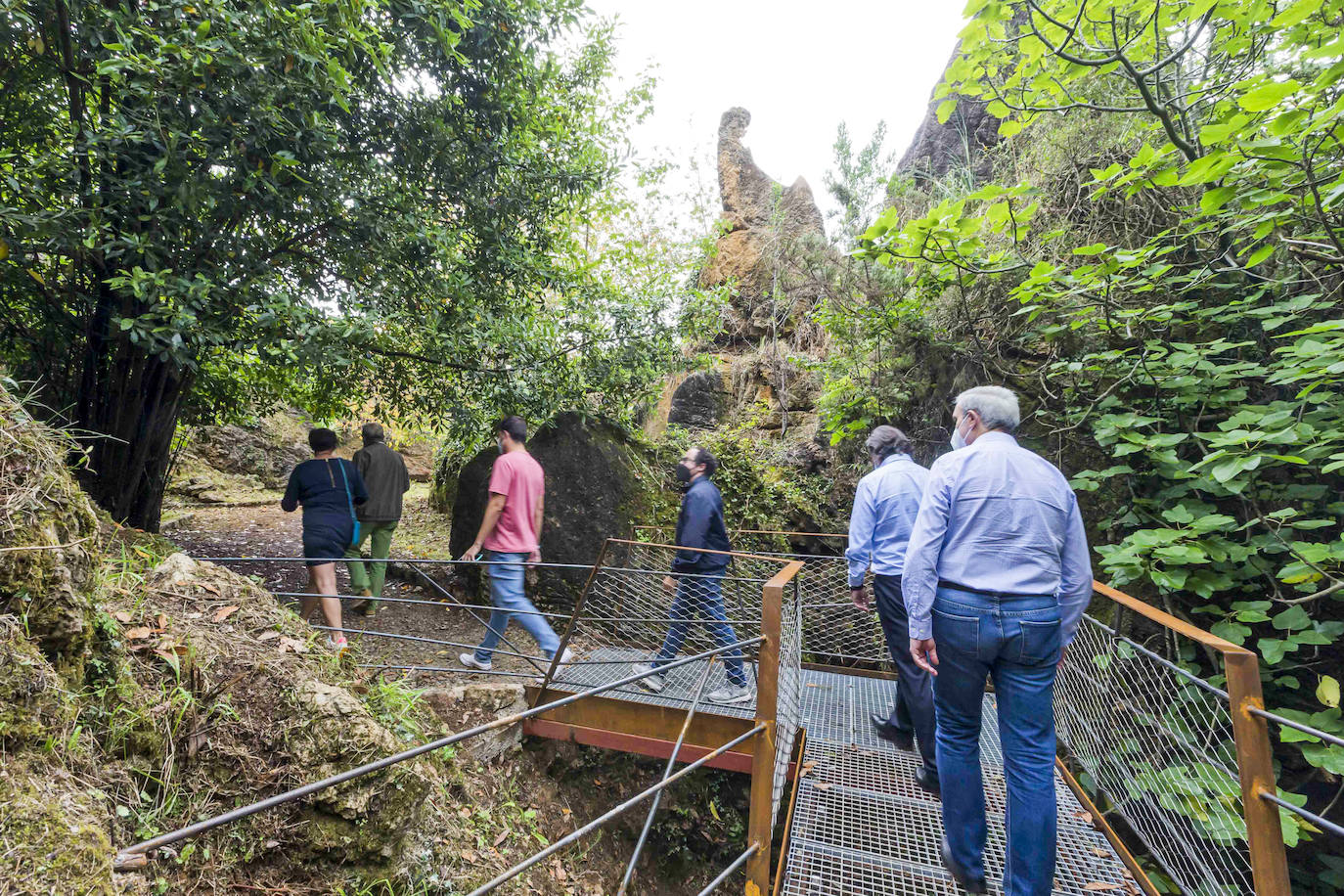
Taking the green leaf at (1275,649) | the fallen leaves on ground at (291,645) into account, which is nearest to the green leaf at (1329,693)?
the green leaf at (1275,649)

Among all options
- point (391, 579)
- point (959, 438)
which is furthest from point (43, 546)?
point (391, 579)

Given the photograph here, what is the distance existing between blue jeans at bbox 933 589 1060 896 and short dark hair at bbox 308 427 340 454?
13.3 ft

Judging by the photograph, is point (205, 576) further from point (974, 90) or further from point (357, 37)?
point (974, 90)

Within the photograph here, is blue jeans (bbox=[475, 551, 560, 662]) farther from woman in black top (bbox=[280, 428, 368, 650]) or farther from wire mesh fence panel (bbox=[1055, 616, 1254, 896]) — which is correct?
wire mesh fence panel (bbox=[1055, 616, 1254, 896])

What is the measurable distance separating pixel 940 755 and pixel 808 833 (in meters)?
0.89

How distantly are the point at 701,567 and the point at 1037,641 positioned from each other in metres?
2.21

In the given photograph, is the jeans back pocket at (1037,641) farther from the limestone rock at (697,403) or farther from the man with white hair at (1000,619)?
the limestone rock at (697,403)

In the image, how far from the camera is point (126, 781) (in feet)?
5.69

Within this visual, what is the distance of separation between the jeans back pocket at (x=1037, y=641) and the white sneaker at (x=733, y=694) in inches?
90.4

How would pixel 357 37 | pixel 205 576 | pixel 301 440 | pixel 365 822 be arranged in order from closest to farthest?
1. pixel 365 822
2. pixel 205 576
3. pixel 357 37
4. pixel 301 440

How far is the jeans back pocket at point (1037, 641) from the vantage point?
2.04 metres

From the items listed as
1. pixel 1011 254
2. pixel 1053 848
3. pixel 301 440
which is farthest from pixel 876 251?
pixel 301 440

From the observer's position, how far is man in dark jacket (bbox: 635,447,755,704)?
3904 millimetres

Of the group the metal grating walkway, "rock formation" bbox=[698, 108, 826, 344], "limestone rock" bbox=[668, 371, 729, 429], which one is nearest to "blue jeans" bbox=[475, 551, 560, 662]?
the metal grating walkway
